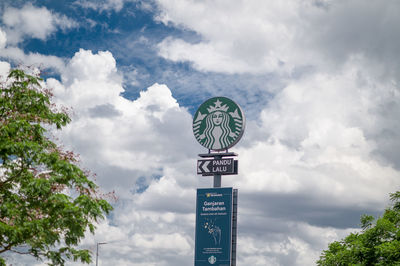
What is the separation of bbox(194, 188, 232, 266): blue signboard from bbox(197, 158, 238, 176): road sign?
1541 millimetres

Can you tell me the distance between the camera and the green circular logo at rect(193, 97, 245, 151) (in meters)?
47.8

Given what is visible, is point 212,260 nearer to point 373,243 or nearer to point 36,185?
point 373,243

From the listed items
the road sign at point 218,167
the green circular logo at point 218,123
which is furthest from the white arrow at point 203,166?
the green circular logo at point 218,123

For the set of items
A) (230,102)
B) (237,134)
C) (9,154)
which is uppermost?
(230,102)

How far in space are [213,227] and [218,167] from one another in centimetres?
543

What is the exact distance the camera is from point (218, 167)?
4738 cm

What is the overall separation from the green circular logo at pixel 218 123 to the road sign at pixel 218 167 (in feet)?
4.29

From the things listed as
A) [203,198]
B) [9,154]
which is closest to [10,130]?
[9,154]

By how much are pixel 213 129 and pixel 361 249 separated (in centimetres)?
2118

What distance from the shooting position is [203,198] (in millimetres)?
47625

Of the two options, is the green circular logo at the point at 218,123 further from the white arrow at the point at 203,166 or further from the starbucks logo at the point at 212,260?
the starbucks logo at the point at 212,260

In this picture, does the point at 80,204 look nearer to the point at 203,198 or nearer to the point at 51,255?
the point at 51,255

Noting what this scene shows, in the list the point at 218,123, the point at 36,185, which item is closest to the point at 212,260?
the point at 218,123

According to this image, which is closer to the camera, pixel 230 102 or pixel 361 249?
pixel 361 249
